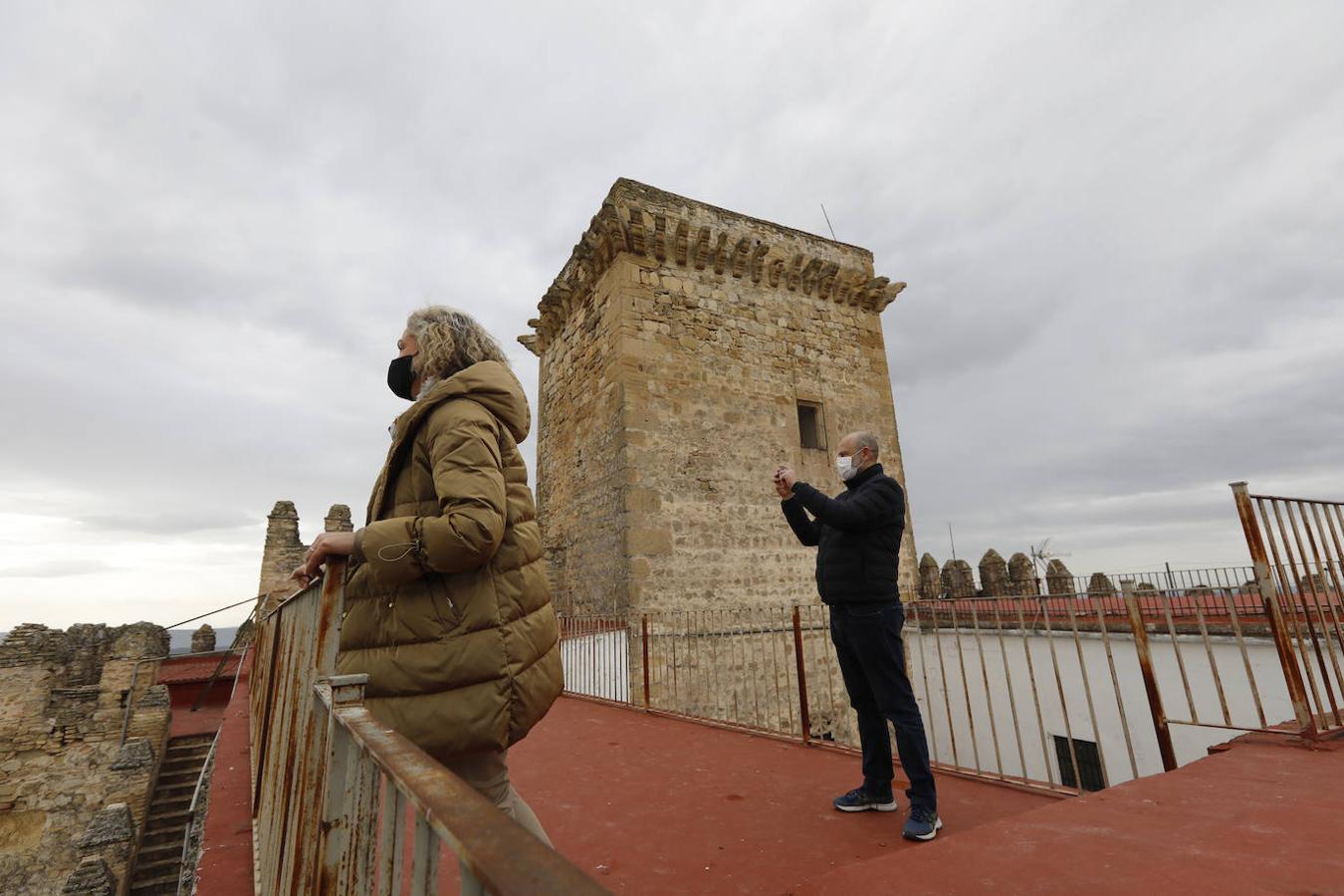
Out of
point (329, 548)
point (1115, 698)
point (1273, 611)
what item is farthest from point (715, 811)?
point (1115, 698)

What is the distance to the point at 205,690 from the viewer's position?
11.8 meters

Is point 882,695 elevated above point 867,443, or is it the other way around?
point 867,443

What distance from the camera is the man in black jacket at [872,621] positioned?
2.91 metres

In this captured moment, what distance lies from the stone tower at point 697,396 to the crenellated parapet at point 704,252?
1.2 inches

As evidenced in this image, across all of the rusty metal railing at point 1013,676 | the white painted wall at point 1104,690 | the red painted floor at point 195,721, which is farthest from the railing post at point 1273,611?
the red painted floor at point 195,721

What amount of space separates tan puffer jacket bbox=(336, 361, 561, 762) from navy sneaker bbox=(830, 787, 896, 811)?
6.86 feet

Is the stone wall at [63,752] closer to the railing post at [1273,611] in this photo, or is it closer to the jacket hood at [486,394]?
the jacket hood at [486,394]

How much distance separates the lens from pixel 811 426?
1141 centimetres

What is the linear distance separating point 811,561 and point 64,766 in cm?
1304

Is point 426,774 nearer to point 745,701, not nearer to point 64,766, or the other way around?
point 745,701

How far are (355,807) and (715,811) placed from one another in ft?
8.66

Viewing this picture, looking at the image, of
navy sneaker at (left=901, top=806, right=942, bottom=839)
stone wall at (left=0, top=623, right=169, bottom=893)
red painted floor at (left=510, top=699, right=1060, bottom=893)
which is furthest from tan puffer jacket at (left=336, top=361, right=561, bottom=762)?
stone wall at (left=0, top=623, right=169, bottom=893)

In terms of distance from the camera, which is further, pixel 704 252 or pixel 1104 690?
pixel 704 252

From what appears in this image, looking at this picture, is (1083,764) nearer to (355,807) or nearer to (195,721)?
(355,807)
